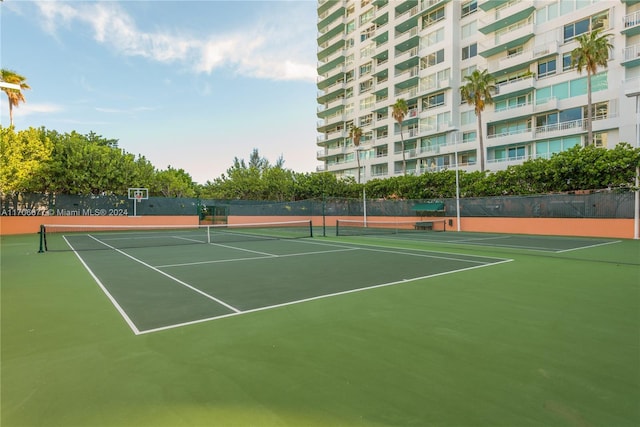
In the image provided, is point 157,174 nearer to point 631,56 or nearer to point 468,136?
point 468,136

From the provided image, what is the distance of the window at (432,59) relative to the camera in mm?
44781

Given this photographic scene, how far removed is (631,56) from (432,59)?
2168cm

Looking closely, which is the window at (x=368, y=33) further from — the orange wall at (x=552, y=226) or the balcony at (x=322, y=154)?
the orange wall at (x=552, y=226)

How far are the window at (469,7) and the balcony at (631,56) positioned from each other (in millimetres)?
17963

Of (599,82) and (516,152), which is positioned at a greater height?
(599,82)

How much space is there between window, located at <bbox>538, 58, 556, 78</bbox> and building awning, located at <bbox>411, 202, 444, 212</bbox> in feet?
67.0

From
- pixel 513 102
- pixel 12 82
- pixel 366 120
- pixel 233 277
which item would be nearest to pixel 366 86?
pixel 366 120

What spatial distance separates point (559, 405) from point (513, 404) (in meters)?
0.33

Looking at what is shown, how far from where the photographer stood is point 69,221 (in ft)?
81.5

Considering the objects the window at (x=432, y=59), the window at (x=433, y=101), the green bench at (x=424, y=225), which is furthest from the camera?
the window at (x=433, y=101)

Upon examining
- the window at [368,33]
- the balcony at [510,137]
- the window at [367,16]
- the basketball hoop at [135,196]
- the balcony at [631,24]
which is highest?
the window at [367,16]

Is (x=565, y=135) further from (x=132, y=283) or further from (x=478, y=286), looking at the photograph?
(x=132, y=283)

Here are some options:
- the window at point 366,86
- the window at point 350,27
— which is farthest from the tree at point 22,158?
the window at point 350,27

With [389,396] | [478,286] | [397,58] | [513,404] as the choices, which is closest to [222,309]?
[389,396]
